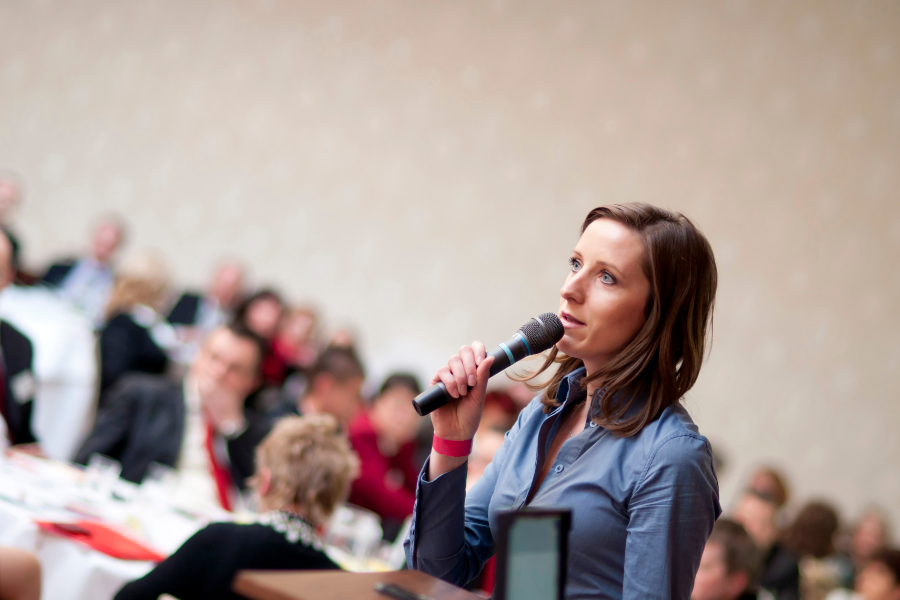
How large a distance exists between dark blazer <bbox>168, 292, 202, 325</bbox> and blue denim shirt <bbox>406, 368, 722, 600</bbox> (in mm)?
5845

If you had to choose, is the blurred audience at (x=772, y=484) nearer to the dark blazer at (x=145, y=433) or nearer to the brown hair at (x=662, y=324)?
the dark blazer at (x=145, y=433)

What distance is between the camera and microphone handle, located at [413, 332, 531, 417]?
1.10 metres

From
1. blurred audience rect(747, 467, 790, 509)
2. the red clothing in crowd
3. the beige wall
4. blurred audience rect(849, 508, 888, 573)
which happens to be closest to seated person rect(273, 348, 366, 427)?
the red clothing in crowd

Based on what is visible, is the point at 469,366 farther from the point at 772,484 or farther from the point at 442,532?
the point at 772,484

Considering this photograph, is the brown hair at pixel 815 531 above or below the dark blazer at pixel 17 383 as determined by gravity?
below

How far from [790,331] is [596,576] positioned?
21.8ft

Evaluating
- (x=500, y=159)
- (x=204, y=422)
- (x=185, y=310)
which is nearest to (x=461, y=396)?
(x=204, y=422)

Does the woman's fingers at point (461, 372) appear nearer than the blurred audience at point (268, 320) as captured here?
Yes

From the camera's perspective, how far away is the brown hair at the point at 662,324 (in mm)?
1123

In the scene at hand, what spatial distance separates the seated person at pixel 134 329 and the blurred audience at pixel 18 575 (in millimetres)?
2594

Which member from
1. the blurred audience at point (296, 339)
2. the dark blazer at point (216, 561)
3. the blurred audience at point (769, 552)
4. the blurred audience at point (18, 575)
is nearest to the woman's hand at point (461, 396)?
the dark blazer at point (216, 561)

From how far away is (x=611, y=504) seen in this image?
1072 mm

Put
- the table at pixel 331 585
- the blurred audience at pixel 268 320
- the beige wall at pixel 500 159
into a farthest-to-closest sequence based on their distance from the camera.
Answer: the beige wall at pixel 500 159
the blurred audience at pixel 268 320
the table at pixel 331 585

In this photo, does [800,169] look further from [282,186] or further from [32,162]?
[32,162]
